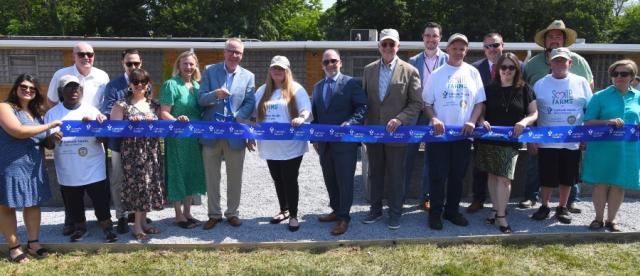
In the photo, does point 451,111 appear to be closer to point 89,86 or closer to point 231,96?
point 231,96

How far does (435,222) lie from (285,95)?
2110 millimetres

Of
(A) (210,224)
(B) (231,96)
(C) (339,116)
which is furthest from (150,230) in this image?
(C) (339,116)

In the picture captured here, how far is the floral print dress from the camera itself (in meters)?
5.25

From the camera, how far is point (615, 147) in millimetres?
5562

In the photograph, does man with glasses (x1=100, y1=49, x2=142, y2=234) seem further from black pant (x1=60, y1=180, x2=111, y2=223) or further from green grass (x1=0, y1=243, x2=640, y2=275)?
green grass (x1=0, y1=243, x2=640, y2=275)

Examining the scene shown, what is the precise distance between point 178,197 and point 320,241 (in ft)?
5.16

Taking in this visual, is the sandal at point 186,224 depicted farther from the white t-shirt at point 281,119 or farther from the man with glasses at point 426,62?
the man with glasses at point 426,62

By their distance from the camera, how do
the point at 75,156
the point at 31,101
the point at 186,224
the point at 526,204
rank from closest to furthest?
the point at 31,101, the point at 75,156, the point at 186,224, the point at 526,204

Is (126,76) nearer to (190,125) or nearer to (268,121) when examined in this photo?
(190,125)

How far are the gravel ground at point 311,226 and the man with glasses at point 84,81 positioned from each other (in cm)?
89

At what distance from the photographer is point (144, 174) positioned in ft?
17.2

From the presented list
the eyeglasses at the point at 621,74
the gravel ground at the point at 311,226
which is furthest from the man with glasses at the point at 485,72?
the eyeglasses at the point at 621,74

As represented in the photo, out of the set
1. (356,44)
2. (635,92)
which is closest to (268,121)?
(635,92)

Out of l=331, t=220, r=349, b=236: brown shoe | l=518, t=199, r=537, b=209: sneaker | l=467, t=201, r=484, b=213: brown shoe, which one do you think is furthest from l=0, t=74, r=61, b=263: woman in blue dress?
l=518, t=199, r=537, b=209: sneaker
